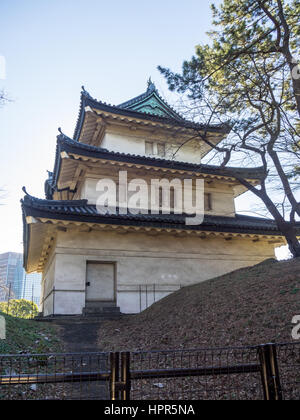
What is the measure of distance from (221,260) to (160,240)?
336cm

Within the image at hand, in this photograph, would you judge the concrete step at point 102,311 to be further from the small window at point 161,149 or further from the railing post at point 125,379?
the railing post at point 125,379

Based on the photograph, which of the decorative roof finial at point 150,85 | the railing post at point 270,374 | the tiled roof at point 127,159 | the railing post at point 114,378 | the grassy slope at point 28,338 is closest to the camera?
the railing post at point 114,378

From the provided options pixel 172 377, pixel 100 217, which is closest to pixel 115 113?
pixel 100 217

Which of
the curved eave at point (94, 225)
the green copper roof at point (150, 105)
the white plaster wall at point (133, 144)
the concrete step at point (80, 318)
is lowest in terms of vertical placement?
the concrete step at point (80, 318)

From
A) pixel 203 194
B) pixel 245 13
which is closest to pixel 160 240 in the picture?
pixel 203 194

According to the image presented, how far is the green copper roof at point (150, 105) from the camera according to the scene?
2080 centimetres

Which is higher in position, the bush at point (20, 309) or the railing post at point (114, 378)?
the bush at point (20, 309)

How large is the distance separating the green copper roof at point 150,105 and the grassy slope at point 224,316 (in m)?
12.4

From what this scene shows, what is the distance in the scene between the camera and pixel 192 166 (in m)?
17.8

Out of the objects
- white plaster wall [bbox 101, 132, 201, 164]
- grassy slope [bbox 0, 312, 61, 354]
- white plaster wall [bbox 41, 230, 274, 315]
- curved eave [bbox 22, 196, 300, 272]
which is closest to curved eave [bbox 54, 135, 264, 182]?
white plaster wall [bbox 101, 132, 201, 164]

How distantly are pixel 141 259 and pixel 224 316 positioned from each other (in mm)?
7157

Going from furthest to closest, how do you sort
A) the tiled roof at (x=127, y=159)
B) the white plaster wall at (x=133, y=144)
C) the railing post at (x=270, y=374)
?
the white plaster wall at (x=133, y=144) < the tiled roof at (x=127, y=159) < the railing post at (x=270, y=374)

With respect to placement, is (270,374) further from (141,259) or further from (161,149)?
(161,149)

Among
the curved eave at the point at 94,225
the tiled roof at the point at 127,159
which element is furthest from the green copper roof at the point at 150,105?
the curved eave at the point at 94,225
